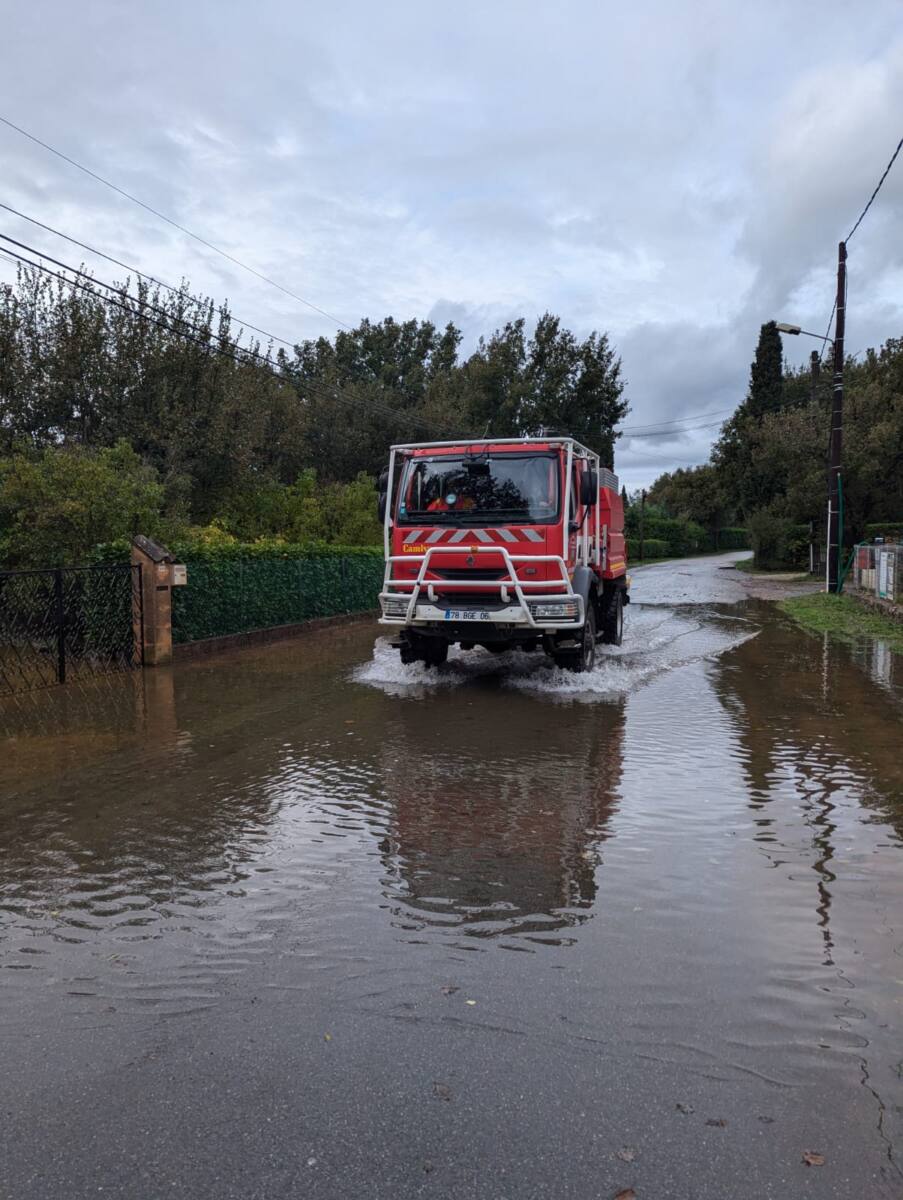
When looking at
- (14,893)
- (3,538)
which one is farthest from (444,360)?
(14,893)

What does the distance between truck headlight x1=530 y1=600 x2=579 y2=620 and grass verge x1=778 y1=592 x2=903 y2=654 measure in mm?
6620

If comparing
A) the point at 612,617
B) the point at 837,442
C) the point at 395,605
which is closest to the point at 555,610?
the point at 395,605

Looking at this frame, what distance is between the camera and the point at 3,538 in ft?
45.5

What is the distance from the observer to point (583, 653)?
11.0 m

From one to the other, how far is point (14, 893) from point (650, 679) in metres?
8.26

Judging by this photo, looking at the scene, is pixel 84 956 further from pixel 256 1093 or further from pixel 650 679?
pixel 650 679


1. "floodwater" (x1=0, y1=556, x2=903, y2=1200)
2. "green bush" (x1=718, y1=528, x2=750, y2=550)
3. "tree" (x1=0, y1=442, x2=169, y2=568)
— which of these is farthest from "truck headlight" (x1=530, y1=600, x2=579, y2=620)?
"green bush" (x1=718, y1=528, x2=750, y2=550)

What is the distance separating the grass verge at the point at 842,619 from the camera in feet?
52.5

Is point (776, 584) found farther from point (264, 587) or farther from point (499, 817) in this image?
point (499, 817)

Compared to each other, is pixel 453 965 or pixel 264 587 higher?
pixel 264 587

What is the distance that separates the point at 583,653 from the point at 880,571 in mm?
12364

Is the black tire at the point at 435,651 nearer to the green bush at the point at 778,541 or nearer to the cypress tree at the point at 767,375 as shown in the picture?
the green bush at the point at 778,541

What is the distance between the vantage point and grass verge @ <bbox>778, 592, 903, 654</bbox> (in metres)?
16.0

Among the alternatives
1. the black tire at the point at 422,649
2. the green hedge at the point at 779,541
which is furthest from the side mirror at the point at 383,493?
the green hedge at the point at 779,541
